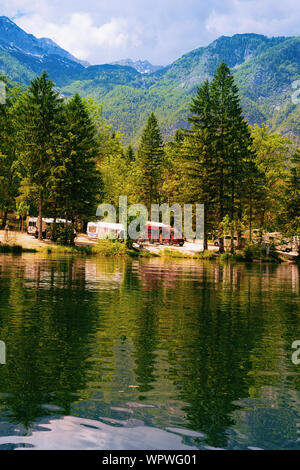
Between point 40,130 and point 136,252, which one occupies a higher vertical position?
point 40,130

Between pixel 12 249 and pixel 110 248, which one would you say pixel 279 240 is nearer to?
pixel 110 248

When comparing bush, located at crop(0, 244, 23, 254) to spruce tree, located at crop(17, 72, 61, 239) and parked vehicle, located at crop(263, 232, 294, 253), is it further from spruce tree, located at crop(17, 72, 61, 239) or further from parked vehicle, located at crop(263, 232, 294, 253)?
parked vehicle, located at crop(263, 232, 294, 253)

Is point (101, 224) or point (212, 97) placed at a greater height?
point (212, 97)

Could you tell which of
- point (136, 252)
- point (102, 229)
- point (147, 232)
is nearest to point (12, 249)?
point (136, 252)

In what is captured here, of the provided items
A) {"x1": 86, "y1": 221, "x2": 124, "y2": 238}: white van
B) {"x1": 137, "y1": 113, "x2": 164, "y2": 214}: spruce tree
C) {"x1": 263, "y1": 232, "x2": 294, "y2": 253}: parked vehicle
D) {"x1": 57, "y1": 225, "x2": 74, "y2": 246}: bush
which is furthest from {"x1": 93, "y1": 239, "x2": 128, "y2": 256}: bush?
{"x1": 137, "y1": 113, "x2": 164, "y2": 214}: spruce tree

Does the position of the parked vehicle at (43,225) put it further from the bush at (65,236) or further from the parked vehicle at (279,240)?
the parked vehicle at (279,240)

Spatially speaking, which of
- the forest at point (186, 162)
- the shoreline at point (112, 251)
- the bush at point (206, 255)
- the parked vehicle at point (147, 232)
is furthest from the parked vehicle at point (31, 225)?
the bush at point (206, 255)

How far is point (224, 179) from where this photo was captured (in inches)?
2623

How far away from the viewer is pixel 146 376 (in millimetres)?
9008

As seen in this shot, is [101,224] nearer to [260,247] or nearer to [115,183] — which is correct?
[115,183]

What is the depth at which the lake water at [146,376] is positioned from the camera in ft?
20.9

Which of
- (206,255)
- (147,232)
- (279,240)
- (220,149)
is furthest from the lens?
(279,240)
